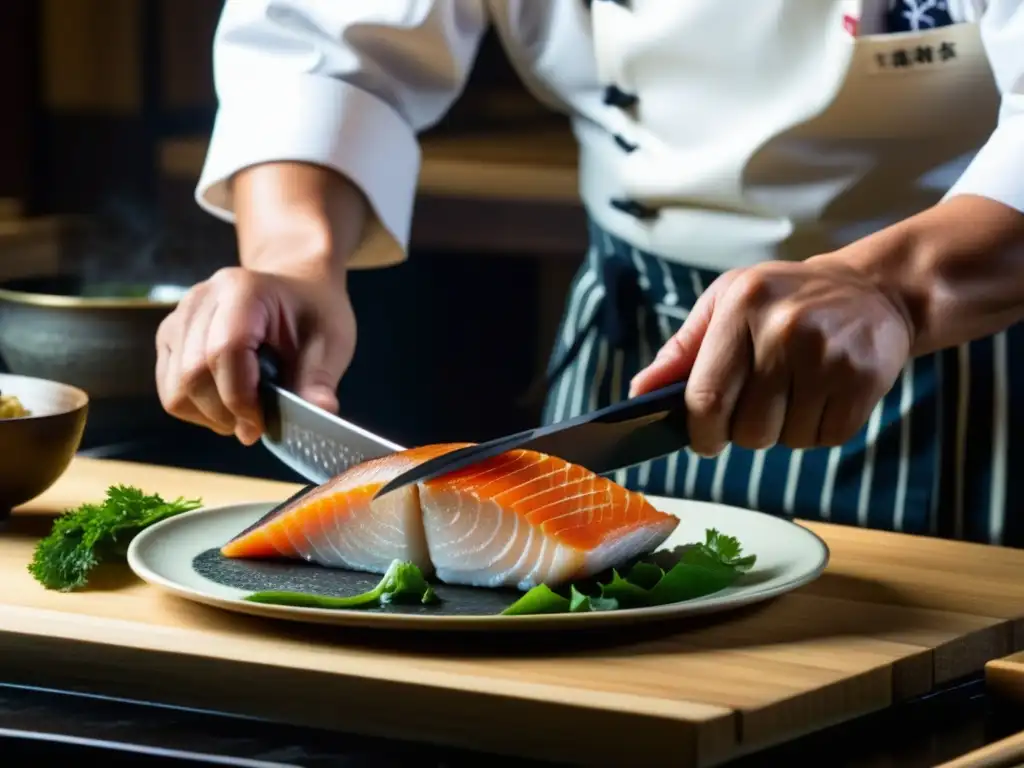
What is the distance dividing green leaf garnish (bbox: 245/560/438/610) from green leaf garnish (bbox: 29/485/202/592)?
177mm

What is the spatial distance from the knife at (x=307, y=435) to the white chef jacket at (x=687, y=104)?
0.35 meters

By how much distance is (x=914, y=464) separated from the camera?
177 cm

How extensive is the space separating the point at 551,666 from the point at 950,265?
0.55 m

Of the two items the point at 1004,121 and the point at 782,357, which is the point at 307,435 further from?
the point at 1004,121

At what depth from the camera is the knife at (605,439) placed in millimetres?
1220

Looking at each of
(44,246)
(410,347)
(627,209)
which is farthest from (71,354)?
(410,347)

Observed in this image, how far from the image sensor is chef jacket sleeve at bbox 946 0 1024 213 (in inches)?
56.2

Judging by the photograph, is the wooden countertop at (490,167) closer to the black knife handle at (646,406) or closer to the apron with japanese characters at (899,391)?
the apron with japanese characters at (899,391)

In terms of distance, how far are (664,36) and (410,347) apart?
61.1 inches

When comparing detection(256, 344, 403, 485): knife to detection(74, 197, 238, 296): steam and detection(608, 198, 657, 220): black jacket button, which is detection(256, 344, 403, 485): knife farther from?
detection(74, 197, 238, 296): steam

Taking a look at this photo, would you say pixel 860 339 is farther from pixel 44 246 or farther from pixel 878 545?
pixel 44 246

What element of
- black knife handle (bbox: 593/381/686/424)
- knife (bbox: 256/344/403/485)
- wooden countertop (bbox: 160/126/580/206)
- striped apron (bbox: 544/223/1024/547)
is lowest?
striped apron (bbox: 544/223/1024/547)

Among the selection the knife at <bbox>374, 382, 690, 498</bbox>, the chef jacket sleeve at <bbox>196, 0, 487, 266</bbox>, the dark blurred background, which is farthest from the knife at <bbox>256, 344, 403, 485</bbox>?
the dark blurred background

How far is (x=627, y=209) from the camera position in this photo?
1847 millimetres
